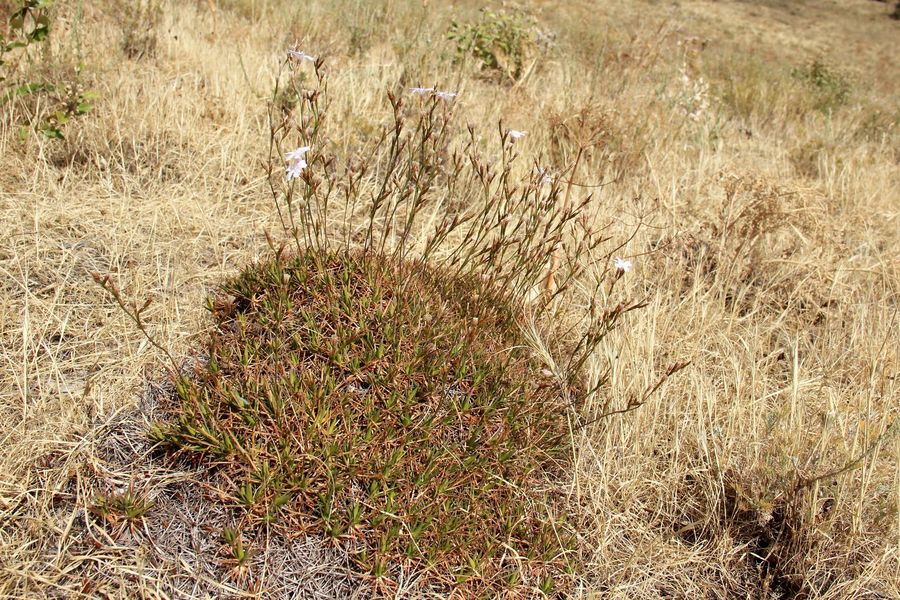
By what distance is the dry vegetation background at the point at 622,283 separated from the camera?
81.9 inches

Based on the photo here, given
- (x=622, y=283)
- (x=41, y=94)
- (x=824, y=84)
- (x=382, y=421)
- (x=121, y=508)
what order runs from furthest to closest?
(x=824, y=84) → (x=41, y=94) → (x=622, y=283) → (x=382, y=421) → (x=121, y=508)

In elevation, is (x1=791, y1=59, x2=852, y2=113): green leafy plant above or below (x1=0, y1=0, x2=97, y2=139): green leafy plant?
above

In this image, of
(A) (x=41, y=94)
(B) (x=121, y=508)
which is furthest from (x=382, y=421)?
(A) (x=41, y=94)

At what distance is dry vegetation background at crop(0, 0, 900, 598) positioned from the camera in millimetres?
2080

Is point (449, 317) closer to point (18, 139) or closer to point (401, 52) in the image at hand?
point (18, 139)

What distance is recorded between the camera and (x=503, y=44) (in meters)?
5.45

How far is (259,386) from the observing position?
6.86 ft

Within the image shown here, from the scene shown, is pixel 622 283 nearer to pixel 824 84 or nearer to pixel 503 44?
pixel 503 44

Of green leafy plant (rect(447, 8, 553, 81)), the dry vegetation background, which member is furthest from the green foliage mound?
green leafy plant (rect(447, 8, 553, 81))

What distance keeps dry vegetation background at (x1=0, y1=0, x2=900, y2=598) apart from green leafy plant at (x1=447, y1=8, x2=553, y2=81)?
0.10 meters

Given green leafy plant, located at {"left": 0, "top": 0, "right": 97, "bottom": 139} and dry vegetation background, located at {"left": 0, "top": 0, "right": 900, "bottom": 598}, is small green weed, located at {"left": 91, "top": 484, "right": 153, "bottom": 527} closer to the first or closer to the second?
dry vegetation background, located at {"left": 0, "top": 0, "right": 900, "bottom": 598}

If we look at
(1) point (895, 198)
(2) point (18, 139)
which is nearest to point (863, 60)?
(1) point (895, 198)

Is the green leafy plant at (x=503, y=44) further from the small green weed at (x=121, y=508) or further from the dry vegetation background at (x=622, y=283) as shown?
the small green weed at (x=121, y=508)

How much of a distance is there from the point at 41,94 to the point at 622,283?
321 cm
